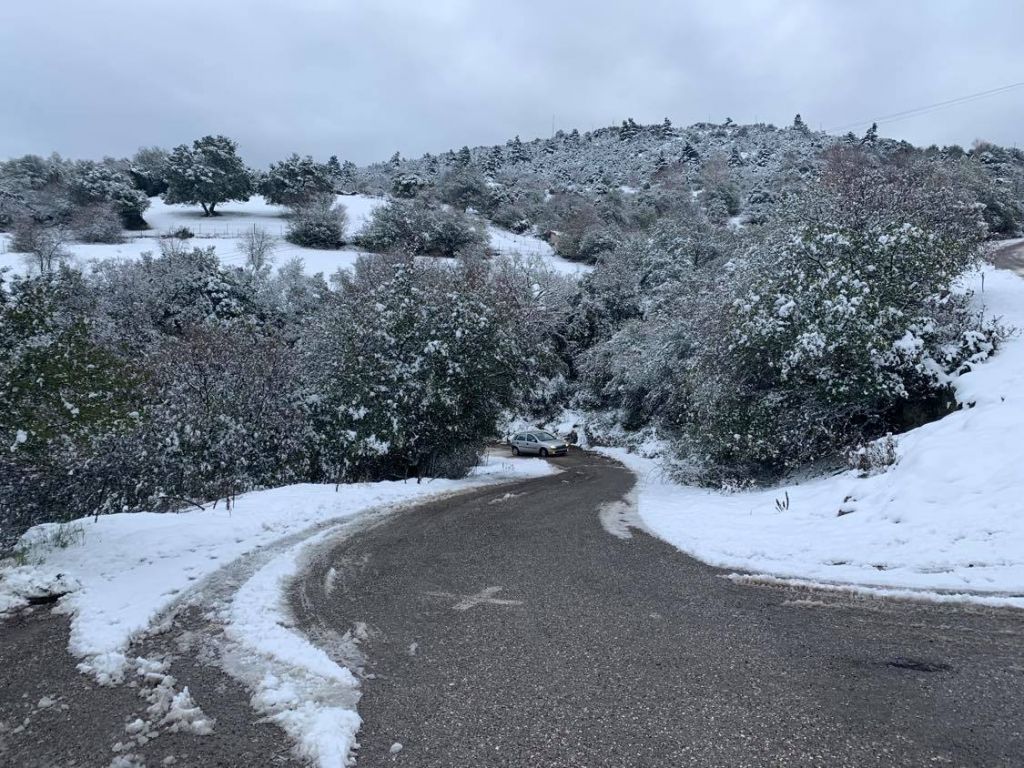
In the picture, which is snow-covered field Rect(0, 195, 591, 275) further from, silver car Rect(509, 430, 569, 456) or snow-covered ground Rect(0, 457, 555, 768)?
snow-covered ground Rect(0, 457, 555, 768)

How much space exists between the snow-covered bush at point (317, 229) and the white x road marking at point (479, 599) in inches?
1715

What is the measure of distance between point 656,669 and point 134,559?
20.2ft

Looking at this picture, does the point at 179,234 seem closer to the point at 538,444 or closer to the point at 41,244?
the point at 41,244

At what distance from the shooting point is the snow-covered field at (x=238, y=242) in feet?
126

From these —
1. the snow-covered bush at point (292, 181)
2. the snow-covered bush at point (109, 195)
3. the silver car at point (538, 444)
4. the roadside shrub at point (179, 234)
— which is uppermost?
the snow-covered bush at point (292, 181)

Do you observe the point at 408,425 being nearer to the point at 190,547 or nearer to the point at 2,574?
the point at 190,547

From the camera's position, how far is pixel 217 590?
638cm

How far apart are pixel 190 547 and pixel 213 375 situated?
9.36m

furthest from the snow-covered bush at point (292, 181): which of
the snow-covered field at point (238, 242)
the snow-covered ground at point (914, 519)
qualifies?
the snow-covered ground at point (914, 519)

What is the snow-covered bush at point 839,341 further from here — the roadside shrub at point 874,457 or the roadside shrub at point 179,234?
the roadside shrub at point 179,234

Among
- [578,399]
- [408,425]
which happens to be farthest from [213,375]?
[578,399]

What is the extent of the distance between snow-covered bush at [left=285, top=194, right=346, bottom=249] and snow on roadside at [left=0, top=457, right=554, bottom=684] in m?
37.5

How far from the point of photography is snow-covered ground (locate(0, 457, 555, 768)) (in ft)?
13.2

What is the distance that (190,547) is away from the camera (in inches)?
305
